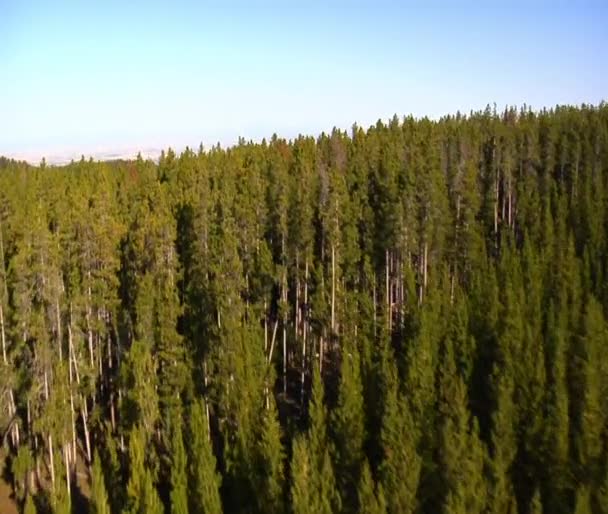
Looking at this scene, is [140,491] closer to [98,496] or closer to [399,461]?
[98,496]

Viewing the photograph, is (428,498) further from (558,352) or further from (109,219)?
(109,219)

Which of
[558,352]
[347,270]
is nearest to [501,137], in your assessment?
[347,270]

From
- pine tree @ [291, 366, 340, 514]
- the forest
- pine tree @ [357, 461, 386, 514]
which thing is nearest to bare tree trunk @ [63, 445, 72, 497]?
the forest

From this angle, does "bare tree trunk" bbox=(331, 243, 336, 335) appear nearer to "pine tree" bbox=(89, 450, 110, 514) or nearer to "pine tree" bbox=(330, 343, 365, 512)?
"pine tree" bbox=(330, 343, 365, 512)

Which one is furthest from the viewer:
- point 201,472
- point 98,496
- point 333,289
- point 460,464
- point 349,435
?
point 333,289

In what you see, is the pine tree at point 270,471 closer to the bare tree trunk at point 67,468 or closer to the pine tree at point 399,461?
the pine tree at point 399,461

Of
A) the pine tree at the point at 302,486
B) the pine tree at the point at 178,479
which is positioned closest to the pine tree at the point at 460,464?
the pine tree at the point at 302,486

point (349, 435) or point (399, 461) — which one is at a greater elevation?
point (399, 461)

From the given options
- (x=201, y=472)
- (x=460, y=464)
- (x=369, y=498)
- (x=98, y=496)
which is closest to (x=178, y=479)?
(x=201, y=472)
